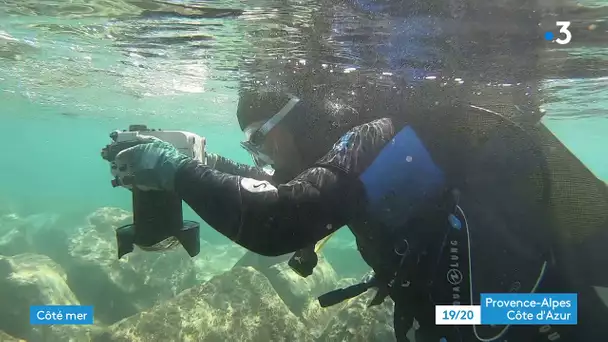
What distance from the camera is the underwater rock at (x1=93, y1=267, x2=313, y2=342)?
7281 mm

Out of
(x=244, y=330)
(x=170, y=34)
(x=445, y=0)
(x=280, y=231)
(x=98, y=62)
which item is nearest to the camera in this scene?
(x=280, y=231)

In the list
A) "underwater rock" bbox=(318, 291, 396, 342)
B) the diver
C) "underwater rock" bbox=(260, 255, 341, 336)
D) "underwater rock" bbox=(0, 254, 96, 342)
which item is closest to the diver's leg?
the diver

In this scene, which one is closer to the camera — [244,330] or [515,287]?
[515,287]

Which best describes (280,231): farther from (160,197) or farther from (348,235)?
(348,235)

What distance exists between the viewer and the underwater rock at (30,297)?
8.93 metres

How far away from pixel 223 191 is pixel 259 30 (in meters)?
6.48

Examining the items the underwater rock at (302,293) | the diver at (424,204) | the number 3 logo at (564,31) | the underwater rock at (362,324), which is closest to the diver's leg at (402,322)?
the diver at (424,204)

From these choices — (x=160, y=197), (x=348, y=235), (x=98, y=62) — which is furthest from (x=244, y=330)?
(x=348, y=235)

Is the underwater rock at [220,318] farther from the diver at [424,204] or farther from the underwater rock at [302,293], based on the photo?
the diver at [424,204]

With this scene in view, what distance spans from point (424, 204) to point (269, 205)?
1060 millimetres

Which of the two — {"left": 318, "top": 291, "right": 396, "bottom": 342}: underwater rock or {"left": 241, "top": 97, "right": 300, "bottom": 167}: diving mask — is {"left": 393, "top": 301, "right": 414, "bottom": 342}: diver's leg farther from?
{"left": 318, "top": 291, "right": 396, "bottom": 342}: underwater rock

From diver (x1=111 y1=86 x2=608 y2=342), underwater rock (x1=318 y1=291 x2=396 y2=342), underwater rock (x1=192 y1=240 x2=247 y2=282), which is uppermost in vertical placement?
diver (x1=111 y1=86 x2=608 y2=342)

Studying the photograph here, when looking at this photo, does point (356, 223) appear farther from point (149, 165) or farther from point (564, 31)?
point (564, 31)

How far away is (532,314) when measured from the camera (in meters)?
2.83
